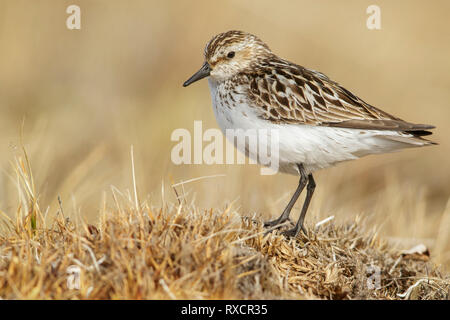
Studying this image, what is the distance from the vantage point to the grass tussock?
11.7 feet

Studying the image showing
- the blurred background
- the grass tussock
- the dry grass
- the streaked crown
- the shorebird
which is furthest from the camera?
the blurred background

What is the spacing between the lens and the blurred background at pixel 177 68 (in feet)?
37.9

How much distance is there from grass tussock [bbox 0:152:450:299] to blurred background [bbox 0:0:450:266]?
574 centimetres

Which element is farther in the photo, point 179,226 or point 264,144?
point 264,144

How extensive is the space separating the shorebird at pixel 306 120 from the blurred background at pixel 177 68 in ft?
14.8

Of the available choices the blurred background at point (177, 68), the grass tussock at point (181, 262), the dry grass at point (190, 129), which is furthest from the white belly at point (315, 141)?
the blurred background at point (177, 68)

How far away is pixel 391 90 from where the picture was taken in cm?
1345

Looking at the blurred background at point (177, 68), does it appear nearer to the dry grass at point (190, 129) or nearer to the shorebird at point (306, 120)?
the dry grass at point (190, 129)

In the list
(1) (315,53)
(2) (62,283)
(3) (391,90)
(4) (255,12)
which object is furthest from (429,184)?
(2) (62,283)

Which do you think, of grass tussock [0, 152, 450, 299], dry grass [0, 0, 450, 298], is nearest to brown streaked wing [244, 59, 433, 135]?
dry grass [0, 0, 450, 298]

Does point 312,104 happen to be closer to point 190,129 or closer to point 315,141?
point 315,141

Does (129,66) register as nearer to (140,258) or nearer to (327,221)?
(327,221)

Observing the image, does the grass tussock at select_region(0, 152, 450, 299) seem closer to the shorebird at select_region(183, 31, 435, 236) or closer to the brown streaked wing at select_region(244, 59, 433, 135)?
the shorebird at select_region(183, 31, 435, 236)
